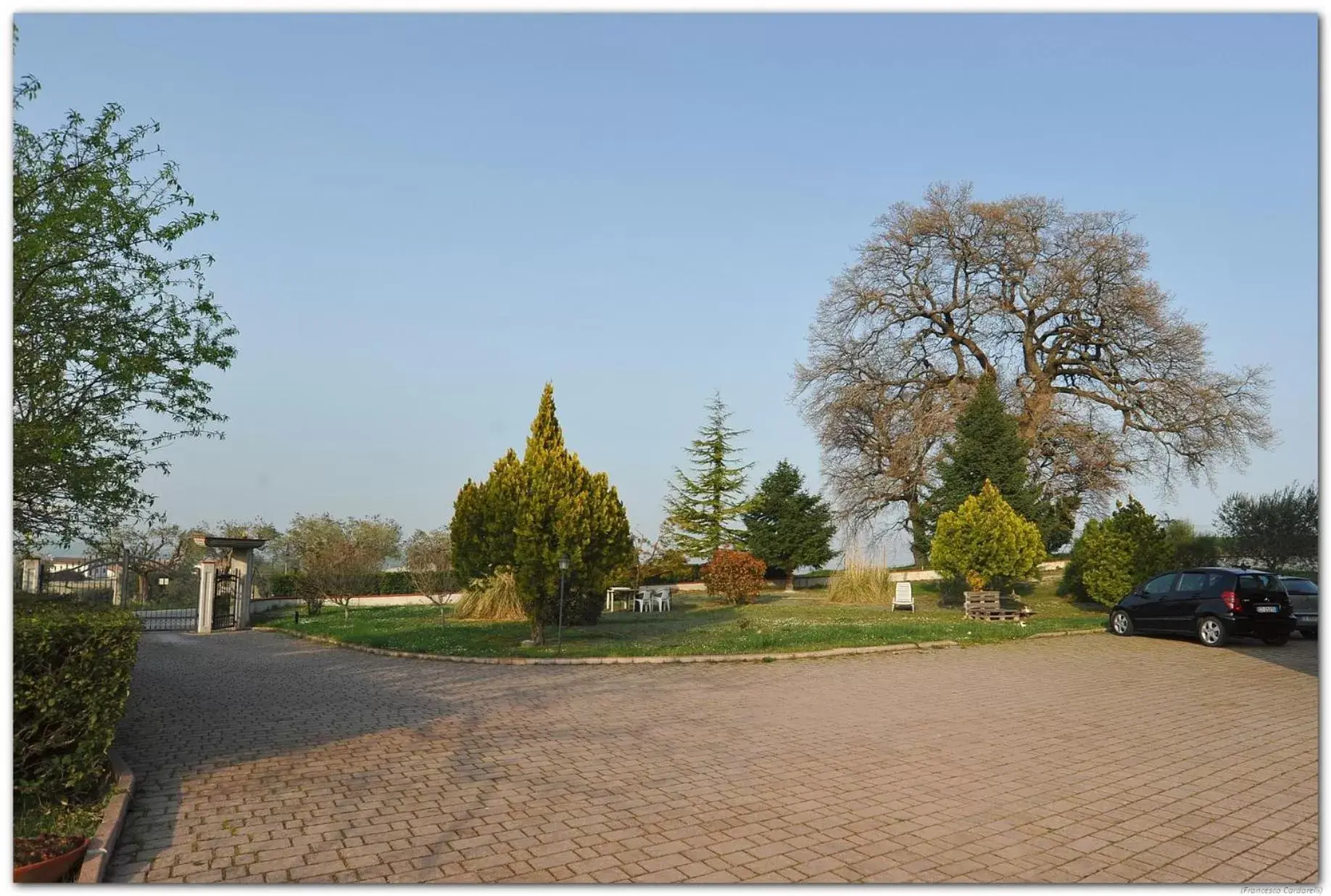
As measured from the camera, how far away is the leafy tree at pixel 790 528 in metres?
41.9

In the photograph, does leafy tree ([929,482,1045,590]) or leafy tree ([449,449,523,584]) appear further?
leafy tree ([929,482,1045,590])

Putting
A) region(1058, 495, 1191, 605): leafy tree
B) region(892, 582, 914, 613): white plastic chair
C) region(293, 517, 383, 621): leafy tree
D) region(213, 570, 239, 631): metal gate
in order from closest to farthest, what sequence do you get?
region(1058, 495, 1191, 605): leafy tree → region(213, 570, 239, 631): metal gate → region(892, 582, 914, 613): white plastic chair → region(293, 517, 383, 621): leafy tree

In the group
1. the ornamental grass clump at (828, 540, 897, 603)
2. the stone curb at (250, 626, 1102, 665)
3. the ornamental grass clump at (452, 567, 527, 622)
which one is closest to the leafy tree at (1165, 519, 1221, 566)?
the ornamental grass clump at (828, 540, 897, 603)

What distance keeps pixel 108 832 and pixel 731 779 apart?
3.78 metres

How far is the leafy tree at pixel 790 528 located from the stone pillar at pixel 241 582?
2361 centimetres

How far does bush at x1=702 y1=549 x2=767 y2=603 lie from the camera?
29281mm

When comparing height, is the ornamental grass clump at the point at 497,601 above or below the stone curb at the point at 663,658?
above

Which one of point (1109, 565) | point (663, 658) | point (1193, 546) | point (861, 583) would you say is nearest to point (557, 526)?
point (663, 658)

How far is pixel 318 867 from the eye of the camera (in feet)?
15.0

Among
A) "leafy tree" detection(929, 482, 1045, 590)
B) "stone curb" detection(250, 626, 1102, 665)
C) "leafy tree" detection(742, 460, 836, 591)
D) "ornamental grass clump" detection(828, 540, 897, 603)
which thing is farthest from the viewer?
"leafy tree" detection(742, 460, 836, 591)

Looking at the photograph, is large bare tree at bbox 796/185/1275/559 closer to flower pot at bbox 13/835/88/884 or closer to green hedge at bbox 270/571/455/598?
green hedge at bbox 270/571/455/598

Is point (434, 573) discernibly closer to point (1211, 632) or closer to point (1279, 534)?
point (1211, 632)

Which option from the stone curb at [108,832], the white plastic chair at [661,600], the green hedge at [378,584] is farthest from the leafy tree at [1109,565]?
the stone curb at [108,832]

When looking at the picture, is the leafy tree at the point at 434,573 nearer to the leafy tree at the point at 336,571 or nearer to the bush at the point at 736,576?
the leafy tree at the point at 336,571
